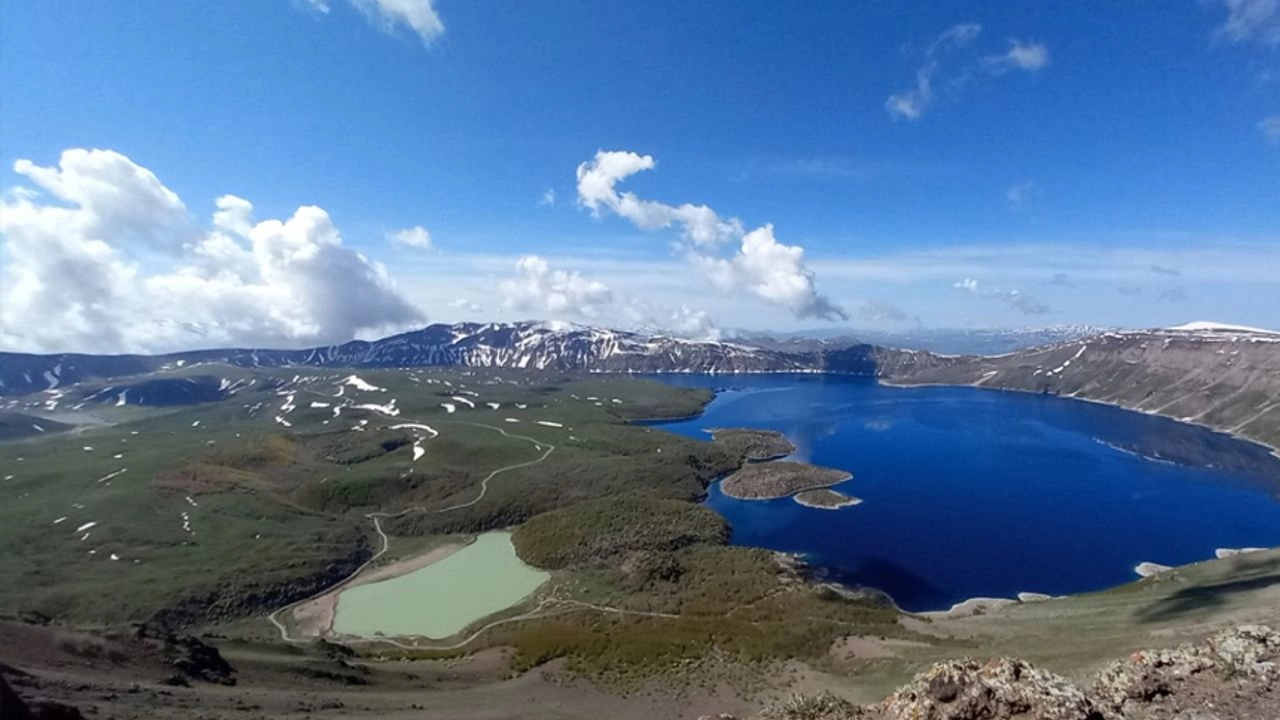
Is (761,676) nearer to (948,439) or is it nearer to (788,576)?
(788,576)

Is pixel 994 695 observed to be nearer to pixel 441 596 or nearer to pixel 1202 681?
pixel 1202 681

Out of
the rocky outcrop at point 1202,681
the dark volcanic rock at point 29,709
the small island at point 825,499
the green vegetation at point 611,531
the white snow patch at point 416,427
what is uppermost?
the rocky outcrop at point 1202,681

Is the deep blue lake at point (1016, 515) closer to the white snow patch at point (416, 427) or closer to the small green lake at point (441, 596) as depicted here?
the small green lake at point (441, 596)

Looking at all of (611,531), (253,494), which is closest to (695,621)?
(611,531)

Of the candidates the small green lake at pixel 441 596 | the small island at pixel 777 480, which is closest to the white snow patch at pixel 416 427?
the small green lake at pixel 441 596

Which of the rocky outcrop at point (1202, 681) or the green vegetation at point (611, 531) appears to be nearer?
the rocky outcrop at point (1202, 681)

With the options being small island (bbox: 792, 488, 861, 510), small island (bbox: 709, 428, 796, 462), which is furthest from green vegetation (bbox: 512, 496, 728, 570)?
small island (bbox: 709, 428, 796, 462)

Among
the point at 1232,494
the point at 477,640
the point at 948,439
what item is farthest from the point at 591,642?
the point at 948,439

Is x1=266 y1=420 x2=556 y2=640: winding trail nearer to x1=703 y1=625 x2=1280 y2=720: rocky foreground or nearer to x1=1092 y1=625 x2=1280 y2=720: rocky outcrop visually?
x1=703 y1=625 x2=1280 y2=720: rocky foreground
